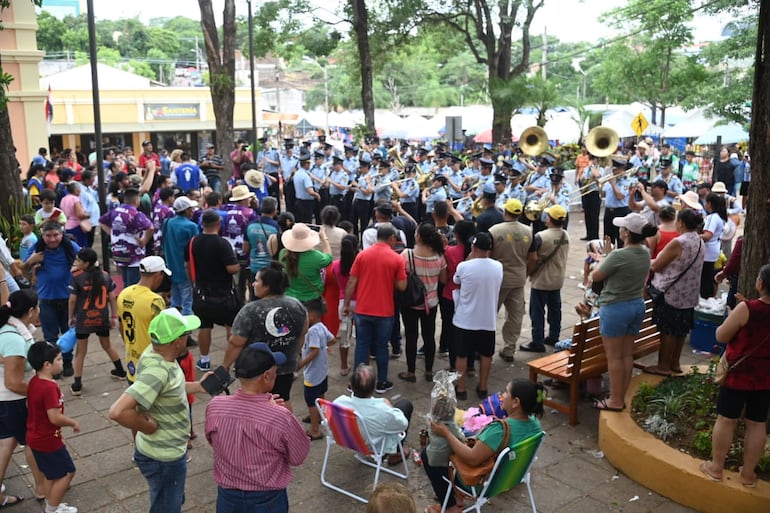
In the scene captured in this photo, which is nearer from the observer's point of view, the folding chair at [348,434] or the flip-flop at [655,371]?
the folding chair at [348,434]

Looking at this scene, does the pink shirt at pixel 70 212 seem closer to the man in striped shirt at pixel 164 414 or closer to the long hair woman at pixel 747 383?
the man in striped shirt at pixel 164 414

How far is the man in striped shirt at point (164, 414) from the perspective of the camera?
3.87m

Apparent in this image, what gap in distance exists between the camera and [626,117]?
3111 cm

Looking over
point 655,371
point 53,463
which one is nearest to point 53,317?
point 53,463

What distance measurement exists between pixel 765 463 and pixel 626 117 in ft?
93.4

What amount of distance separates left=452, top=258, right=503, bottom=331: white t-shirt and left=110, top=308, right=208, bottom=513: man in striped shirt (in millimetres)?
3108

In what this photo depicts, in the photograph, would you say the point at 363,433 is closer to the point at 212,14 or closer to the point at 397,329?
the point at 397,329

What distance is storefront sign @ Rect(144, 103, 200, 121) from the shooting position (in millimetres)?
33781

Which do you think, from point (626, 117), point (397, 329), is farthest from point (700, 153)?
point (397, 329)

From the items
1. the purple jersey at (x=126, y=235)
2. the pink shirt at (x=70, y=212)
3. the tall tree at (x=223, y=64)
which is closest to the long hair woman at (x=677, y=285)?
the purple jersey at (x=126, y=235)

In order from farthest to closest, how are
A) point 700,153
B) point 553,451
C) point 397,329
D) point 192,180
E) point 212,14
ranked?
1. point 700,153
2. point 212,14
3. point 192,180
4. point 397,329
5. point 553,451

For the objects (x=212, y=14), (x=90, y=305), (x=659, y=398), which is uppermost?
(x=212, y=14)

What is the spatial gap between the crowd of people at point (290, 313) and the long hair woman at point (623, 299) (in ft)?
0.05

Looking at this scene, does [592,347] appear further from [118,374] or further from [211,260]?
[118,374]
